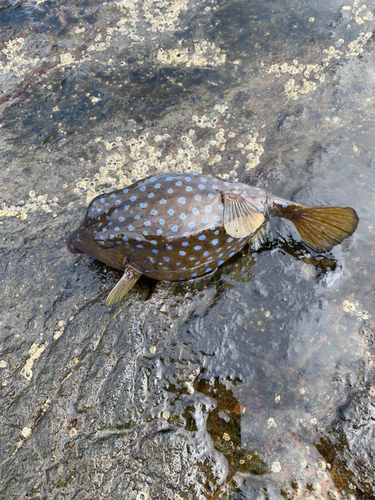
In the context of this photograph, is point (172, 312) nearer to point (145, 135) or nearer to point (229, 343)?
point (229, 343)

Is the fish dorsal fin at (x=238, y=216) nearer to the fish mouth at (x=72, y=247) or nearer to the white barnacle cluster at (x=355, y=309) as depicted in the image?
the white barnacle cluster at (x=355, y=309)

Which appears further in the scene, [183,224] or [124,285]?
[124,285]

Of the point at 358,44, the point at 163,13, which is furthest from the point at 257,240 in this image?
the point at 163,13

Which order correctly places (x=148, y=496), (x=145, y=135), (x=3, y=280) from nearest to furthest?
(x=148, y=496)
(x=3, y=280)
(x=145, y=135)

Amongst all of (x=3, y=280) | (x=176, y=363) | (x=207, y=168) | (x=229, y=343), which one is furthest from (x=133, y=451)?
(x=207, y=168)

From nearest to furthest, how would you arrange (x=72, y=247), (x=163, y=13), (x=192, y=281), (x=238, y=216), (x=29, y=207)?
(x=238, y=216) → (x=192, y=281) → (x=72, y=247) → (x=29, y=207) → (x=163, y=13)

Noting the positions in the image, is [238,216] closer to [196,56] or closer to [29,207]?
[29,207]
